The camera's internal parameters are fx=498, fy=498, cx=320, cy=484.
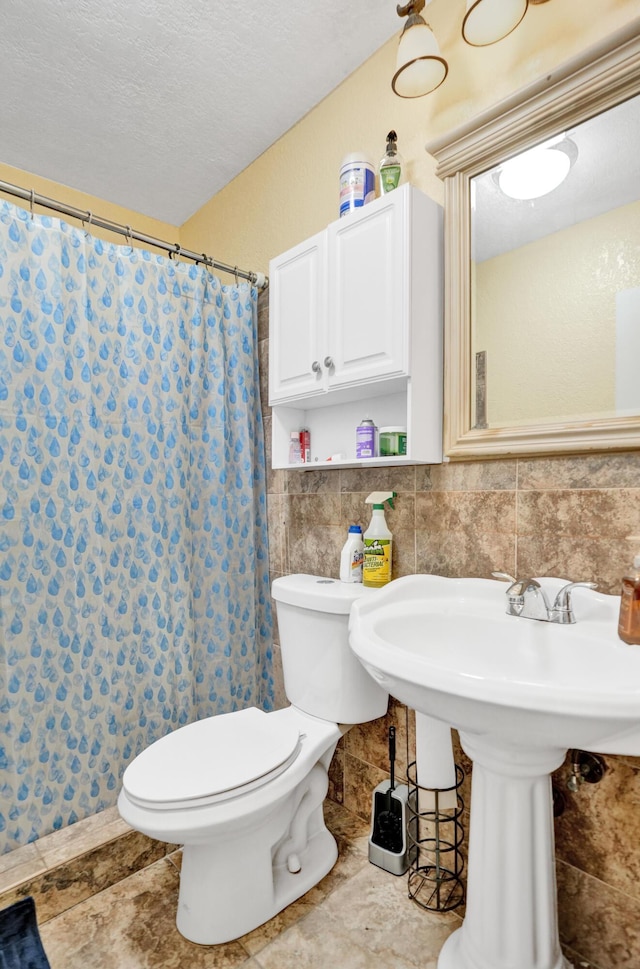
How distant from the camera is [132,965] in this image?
1.12m

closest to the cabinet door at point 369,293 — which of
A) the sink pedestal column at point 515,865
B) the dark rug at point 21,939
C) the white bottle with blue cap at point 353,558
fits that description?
the white bottle with blue cap at point 353,558

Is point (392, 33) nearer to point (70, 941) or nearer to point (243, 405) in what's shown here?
point (243, 405)

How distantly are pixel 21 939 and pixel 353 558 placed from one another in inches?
47.0

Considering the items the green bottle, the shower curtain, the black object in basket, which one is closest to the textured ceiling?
the green bottle

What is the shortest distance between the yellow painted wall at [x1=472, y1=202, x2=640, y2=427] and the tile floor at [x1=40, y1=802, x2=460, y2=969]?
4.02ft

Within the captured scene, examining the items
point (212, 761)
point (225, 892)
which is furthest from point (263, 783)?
point (225, 892)

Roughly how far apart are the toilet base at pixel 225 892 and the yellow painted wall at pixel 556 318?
3.96 feet

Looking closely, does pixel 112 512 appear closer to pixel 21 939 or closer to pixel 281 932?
pixel 21 939

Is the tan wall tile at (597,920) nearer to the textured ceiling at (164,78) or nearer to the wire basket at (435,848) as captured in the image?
the wire basket at (435,848)

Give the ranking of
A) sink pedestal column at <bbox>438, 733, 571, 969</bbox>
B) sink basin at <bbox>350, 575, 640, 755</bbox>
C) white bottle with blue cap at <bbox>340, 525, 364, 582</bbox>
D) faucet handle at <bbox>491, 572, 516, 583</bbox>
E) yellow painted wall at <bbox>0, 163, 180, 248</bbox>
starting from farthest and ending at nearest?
1. yellow painted wall at <bbox>0, 163, 180, 248</bbox>
2. white bottle with blue cap at <bbox>340, 525, 364, 582</bbox>
3. faucet handle at <bbox>491, 572, 516, 583</bbox>
4. sink pedestal column at <bbox>438, 733, 571, 969</bbox>
5. sink basin at <bbox>350, 575, 640, 755</bbox>

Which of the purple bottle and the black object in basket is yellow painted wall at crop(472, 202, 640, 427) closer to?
the purple bottle

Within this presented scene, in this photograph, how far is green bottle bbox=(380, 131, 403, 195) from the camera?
1340mm

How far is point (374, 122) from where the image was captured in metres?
1.53

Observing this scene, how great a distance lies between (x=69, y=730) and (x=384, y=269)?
1563 millimetres
